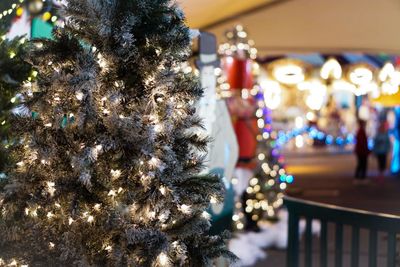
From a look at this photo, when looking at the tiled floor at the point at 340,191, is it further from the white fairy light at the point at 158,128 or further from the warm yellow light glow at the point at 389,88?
the white fairy light at the point at 158,128

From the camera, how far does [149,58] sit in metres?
4.23

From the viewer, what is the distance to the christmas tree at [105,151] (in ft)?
13.4

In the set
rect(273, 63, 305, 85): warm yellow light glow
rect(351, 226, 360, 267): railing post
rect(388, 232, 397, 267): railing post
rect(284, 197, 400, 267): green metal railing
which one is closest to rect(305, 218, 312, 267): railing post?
rect(284, 197, 400, 267): green metal railing

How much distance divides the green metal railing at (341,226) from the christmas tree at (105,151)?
63.7 inches

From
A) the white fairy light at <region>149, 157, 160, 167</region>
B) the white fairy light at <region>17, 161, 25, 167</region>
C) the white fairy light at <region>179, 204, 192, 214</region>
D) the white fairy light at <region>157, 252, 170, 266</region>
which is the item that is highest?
the white fairy light at <region>149, 157, 160, 167</region>

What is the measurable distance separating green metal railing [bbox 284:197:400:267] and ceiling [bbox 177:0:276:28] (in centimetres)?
329

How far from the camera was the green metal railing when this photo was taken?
17.7ft

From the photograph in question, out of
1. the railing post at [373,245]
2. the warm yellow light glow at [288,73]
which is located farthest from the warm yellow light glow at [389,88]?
the railing post at [373,245]

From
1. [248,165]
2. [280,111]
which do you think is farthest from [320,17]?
[280,111]

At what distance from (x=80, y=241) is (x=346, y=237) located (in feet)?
23.0

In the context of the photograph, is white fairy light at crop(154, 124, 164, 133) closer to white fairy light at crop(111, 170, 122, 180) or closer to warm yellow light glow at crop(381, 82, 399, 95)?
white fairy light at crop(111, 170, 122, 180)

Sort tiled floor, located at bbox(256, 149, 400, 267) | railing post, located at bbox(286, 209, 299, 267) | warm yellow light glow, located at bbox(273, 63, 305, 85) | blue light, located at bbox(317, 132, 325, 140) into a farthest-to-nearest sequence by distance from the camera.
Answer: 1. blue light, located at bbox(317, 132, 325, 140)
2. warm yellow light glow, located at bbox(273, 63, 305, 85)
3. tiled floor, located at bbox(256, 149, 400, 267)
4. railing post, located at bbox(286, 209, 299, 267)

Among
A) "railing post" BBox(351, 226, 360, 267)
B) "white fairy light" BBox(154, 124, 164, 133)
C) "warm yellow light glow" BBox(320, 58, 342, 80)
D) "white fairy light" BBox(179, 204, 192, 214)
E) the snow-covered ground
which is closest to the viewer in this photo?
"white fairy light" BBox(154, 124, 164, 133)

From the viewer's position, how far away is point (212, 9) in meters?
11.2
